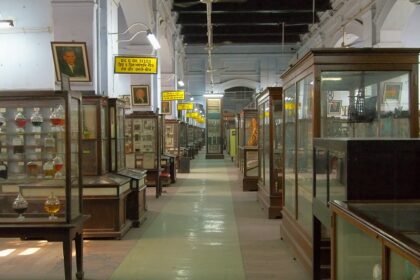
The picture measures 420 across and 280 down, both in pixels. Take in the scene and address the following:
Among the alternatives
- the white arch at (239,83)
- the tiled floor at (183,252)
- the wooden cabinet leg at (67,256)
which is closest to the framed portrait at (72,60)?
the tiled floor at (183,252)

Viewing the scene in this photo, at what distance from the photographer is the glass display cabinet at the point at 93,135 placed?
26.6 feet

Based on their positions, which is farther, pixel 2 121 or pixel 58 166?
pixel 2 121

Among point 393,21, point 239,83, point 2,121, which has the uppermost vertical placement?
point 239,83

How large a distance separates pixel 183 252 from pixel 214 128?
2340cm

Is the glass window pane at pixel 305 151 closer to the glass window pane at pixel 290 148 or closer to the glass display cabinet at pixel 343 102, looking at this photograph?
the glass display cabinet at pixel 343 102

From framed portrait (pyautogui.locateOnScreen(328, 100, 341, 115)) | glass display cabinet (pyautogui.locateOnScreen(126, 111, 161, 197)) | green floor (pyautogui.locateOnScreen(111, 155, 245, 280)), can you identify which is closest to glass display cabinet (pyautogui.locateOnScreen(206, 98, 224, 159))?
glass display cabinet (pyautogui.locateOnScreen(126, 111, 161, 197))

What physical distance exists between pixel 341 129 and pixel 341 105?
11.7 inches

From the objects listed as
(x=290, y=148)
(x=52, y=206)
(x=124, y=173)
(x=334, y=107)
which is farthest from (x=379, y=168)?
(x=124, y=173)

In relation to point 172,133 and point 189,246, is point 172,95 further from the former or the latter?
point 189,246

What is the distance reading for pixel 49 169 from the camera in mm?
5953

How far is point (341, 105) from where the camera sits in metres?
5.93

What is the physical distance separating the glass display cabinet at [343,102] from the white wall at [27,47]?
22.4 ft

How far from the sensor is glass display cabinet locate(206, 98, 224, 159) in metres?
29.9

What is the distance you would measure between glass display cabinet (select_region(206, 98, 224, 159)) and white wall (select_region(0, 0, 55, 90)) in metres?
18.7
